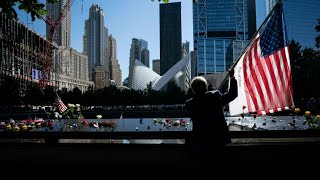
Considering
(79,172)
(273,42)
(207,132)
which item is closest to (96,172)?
(79,172)

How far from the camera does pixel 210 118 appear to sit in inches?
137

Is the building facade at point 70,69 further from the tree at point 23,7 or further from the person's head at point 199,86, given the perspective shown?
the person's head at point 199,86

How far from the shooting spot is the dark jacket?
3443 millimetres

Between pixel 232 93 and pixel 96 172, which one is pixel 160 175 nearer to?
pixel 96 172

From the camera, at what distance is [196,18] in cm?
15162

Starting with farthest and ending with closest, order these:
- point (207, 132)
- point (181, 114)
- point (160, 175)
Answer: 1. point (181, 114)
2. point (160, 175)
3. point (207, 132)

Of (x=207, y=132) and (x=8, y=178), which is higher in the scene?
(x=207, y=132)

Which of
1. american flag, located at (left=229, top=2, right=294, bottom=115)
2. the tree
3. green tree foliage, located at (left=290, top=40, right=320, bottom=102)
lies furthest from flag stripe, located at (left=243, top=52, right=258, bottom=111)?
green tree foliage, located at (left=290, top=40, right=320, bottom=102)

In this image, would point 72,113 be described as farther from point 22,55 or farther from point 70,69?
point 70,69

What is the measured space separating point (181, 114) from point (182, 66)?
71819 mm

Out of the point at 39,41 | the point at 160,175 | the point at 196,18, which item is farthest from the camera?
the point at 196,18

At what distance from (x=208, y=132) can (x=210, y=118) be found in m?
0.16

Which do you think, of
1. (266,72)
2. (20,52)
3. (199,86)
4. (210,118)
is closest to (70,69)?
(20,52)

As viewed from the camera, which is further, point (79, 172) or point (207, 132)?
point (79, 172)
